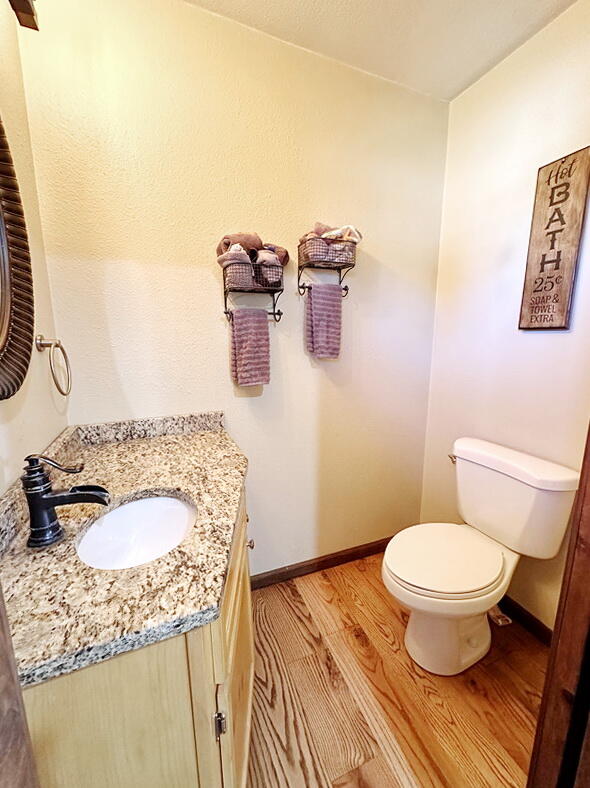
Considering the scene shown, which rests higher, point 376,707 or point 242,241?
point 242,241

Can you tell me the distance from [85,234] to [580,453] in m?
2.01

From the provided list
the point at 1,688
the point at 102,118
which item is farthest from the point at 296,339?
the point at 1,688

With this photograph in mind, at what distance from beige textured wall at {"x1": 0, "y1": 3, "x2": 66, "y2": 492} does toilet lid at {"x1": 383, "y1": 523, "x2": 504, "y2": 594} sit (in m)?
1.25

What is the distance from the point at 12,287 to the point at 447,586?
1.58m

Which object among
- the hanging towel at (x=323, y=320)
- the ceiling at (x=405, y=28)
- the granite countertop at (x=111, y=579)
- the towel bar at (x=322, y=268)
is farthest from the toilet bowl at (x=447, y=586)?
the ceiling at (x=405, y=28)

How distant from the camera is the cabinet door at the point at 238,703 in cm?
62

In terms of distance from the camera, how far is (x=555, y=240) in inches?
47.5

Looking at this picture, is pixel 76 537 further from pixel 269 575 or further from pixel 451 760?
pixel 451 760

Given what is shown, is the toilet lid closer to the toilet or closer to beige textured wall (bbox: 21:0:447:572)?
the toilet

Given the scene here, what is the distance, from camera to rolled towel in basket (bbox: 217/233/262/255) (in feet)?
4.09

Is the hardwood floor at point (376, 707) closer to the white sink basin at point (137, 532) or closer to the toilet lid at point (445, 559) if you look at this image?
the toilet lid at point (445, 559)

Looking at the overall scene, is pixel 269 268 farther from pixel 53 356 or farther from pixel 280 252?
pixel 53 356

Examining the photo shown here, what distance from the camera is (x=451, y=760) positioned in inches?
38.6

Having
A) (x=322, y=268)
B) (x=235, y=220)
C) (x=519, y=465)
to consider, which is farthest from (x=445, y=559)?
(x=235, y=220)
